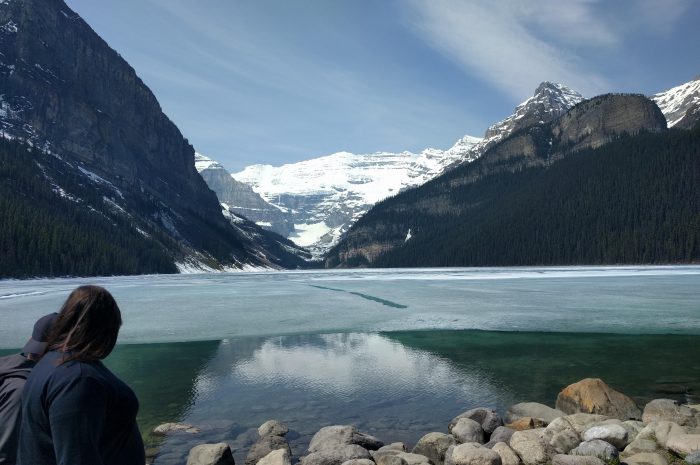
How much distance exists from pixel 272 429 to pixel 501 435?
574 cm

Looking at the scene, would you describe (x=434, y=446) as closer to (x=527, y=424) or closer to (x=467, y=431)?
(x=467, y=431)

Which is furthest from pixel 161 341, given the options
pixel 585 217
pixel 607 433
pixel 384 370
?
pixel 585 217

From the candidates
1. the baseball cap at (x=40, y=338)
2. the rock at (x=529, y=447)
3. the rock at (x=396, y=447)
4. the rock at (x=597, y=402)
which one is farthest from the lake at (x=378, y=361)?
the baseball cap at (x=40, y=338)

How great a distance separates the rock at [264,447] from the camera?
1180 cm

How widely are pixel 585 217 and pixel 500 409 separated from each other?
610 feet

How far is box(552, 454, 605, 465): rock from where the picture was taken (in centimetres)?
1046

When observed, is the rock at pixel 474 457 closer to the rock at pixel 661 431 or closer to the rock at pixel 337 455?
the rock at pixel 337 455

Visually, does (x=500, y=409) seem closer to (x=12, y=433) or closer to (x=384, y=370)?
(x=384, y=370)

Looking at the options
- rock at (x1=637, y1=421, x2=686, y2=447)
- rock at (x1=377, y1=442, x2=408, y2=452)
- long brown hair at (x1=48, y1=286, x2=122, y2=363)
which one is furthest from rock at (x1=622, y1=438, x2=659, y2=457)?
long brown hair at (x1=48, y1=286, x2=122, y2=363)

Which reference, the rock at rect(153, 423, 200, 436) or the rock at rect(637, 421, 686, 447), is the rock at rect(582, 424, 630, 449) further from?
the rock at rect(153, 423, 200, 436)

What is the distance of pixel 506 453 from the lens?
11.5m

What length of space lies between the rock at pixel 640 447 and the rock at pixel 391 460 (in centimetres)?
509

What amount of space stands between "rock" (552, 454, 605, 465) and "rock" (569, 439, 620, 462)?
1.20ft

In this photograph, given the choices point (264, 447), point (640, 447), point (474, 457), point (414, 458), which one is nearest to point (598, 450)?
point (640, 447)
